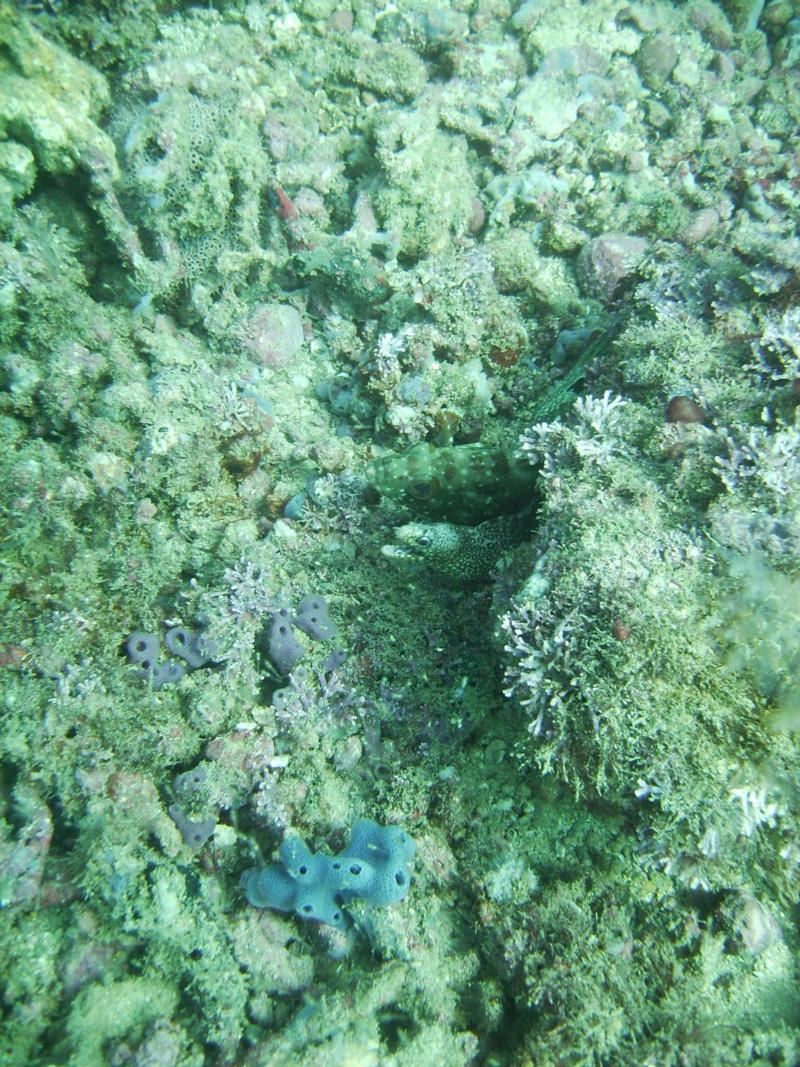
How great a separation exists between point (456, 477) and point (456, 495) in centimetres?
15

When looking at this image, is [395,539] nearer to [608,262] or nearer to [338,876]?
[338,876]

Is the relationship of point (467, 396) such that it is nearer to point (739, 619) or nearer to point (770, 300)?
point (770, 300)

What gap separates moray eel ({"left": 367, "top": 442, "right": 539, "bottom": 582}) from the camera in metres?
3.78

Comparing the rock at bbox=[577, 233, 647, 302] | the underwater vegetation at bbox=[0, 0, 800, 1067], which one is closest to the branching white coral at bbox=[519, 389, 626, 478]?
the underwater vegetation at bbox=[0, 0, 800, 1067]

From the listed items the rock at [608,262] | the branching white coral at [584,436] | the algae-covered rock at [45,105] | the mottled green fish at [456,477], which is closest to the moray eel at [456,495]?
the mottled green fish at [456,477]

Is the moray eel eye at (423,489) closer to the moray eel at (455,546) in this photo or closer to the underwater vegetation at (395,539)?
the underwater vegetation at (395,539)

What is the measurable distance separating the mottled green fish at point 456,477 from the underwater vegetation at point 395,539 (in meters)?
0.03

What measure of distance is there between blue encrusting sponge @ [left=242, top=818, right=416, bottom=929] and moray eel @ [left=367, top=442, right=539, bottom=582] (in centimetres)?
174

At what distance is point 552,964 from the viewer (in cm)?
271

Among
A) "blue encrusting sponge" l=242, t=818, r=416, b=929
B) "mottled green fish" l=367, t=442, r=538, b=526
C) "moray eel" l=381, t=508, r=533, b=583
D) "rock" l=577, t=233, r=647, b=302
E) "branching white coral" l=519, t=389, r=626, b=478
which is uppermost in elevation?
"rock" l=577, t=233, r=647, b=302

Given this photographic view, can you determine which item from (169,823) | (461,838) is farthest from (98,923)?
(461,838)

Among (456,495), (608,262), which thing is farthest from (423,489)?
(608,262)

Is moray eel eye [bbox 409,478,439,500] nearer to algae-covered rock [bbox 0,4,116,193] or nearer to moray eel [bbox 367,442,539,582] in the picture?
moray eel [bbox 367,442,539,582]

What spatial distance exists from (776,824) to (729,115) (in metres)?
7.32
